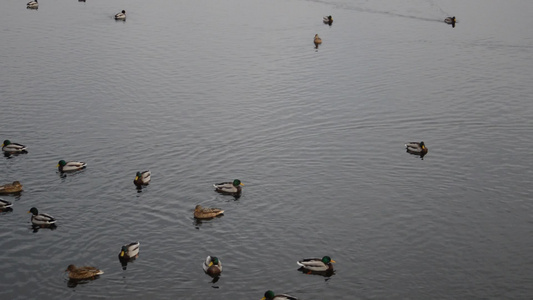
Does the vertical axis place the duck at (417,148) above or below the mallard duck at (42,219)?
above

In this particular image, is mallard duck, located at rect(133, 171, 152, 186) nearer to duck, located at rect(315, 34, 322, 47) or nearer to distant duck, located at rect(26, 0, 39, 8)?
duck, located at rect(315, 34, 322, 47)

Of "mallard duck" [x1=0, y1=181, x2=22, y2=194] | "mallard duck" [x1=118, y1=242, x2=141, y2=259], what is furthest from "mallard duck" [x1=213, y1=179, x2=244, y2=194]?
"mallard duck" [x1=0, y1=181, x2=22, y2=194]

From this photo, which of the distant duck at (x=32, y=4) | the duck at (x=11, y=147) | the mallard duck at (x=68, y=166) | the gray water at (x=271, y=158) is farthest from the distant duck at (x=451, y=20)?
the duck at (x=11, y=147)

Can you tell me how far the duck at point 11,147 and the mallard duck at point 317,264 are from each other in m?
24.4

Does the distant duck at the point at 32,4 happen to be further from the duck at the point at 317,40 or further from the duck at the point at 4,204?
the duck at the point at 4,204

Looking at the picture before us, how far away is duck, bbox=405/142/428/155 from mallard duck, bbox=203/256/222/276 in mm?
21114

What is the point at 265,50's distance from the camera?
8306 cm

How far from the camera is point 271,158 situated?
5072 cm

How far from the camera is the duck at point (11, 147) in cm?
5016

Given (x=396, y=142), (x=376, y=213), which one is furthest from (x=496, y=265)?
(x=396, y=142)

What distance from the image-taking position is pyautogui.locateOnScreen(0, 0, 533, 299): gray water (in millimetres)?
35906

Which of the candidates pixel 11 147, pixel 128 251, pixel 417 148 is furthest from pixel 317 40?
pixel 128 251

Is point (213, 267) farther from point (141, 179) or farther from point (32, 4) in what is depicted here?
point (32, 4)

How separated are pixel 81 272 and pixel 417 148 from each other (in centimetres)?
2633
